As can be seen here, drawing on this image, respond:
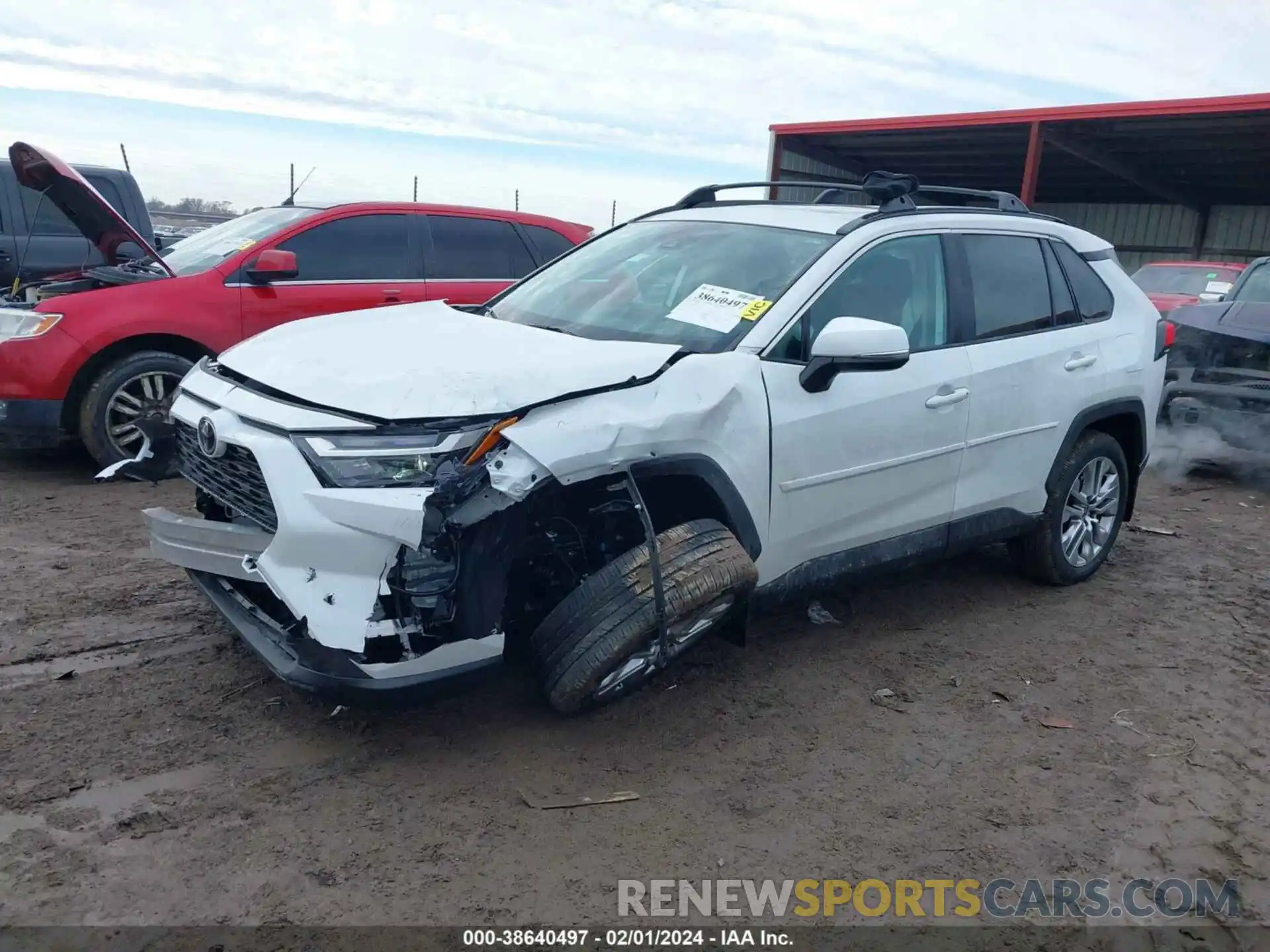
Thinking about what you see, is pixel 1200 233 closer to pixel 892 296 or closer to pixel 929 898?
pixel 892 296

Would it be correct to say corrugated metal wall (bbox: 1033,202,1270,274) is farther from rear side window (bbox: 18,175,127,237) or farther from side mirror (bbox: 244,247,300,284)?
side mirror (bbox: 244,247,300,284)

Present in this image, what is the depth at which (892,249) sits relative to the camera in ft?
13.4

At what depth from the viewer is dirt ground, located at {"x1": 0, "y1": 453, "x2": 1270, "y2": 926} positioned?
263cm

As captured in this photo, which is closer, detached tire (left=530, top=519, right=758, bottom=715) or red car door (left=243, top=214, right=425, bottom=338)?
detached tire (left=530, top=519, right=758, bottom=715)

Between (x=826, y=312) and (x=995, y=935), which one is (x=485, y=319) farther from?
(x=995, y=935)

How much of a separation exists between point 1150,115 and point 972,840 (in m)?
14.2

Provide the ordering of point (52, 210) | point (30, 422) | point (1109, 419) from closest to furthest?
1. point (1109, 419)
2. point (30, 422)
3. point (52, 210)

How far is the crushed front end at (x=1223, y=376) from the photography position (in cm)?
740

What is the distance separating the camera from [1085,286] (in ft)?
16.3

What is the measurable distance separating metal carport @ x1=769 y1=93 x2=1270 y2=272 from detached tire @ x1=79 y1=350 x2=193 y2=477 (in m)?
12.2

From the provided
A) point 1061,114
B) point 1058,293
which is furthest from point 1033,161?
point 1058,293

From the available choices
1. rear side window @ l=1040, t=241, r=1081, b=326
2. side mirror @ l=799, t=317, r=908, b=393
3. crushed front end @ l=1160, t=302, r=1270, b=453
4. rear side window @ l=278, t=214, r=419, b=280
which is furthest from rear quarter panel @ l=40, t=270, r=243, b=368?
crushed front end @ l=1160, t=302, r=1270, b=453

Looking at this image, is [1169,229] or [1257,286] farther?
[1169,229]

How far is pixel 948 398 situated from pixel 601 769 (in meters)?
2.02
